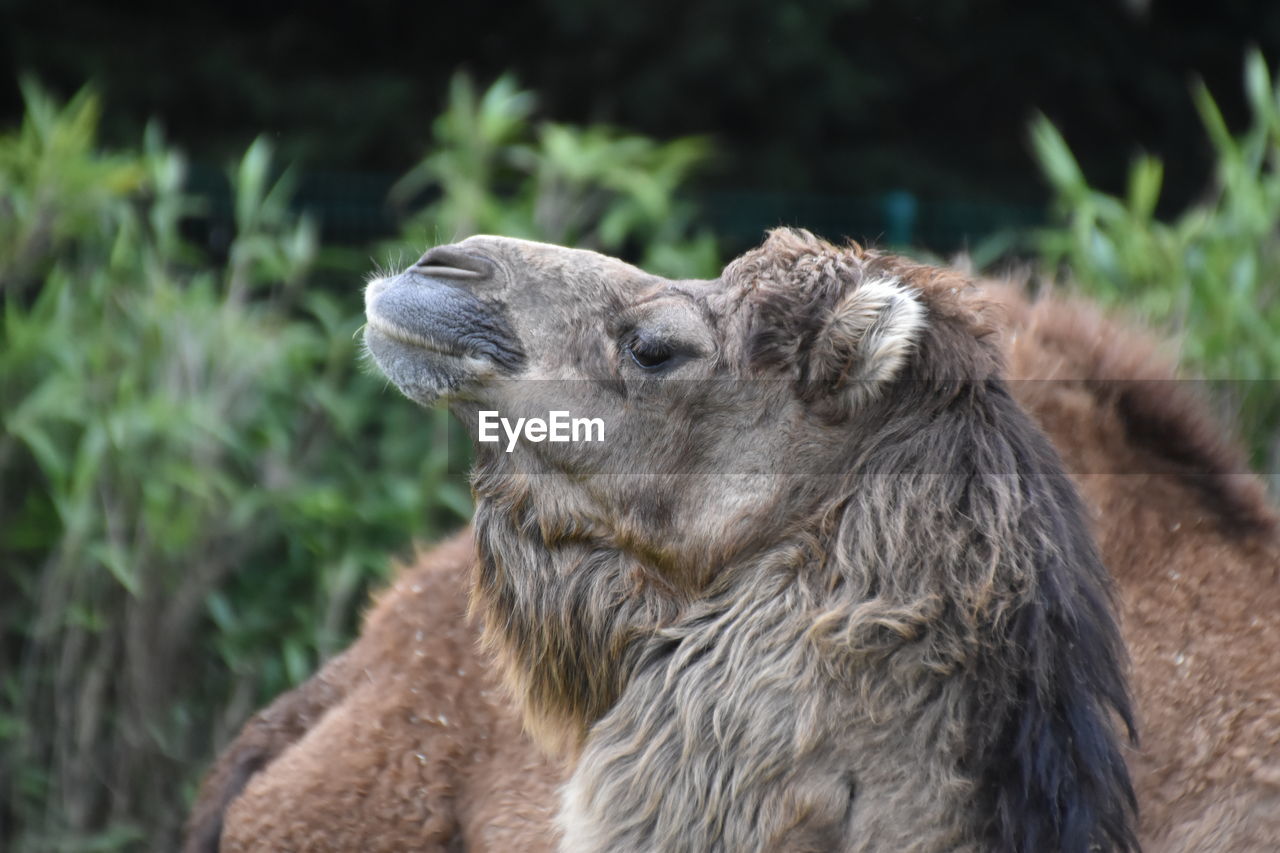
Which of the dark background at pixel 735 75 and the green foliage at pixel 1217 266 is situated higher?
the dark background at pixel 735 75

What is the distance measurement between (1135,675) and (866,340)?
81cm

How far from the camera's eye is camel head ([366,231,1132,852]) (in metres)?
1.95

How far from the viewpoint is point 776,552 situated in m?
2.11

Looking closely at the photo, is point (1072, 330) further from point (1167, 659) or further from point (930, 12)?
point (930, 12)

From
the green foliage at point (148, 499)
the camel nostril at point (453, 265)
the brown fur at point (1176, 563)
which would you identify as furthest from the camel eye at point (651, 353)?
the green foliage at point (148, 499)

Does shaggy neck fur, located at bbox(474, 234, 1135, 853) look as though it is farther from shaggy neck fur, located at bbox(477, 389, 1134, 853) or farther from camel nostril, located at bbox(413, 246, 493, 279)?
camel nostril, located at bbox(413, 246, 493, 279)

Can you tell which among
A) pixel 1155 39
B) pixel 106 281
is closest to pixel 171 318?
pixel 106 281

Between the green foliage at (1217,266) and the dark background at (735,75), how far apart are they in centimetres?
235

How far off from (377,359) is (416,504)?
2.51 metres

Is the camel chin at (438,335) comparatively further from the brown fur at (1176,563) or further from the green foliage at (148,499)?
the green foliage at (148,499)

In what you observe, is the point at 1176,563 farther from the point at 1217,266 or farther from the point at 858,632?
the point at 1217,266

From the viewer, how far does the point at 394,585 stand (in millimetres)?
3045

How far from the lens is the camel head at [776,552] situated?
1.95 meters

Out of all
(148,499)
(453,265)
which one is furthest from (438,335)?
(148,499)
